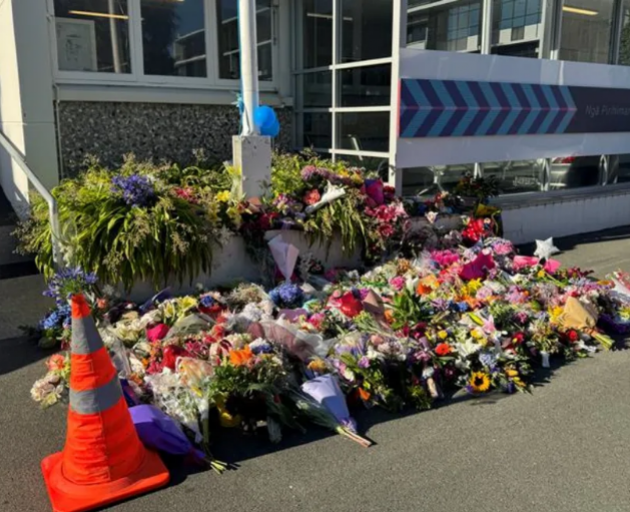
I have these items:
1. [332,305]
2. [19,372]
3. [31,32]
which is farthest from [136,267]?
[31,32]

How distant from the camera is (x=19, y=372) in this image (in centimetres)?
443

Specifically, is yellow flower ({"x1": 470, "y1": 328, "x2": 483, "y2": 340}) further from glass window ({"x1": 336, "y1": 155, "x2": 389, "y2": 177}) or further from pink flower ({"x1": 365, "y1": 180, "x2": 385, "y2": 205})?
glass window ({"x1": 336, "y1": 155, "x2": 389, "y2": 177})

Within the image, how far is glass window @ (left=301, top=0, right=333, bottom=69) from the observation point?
8609 millimetres

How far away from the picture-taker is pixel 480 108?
330 inches

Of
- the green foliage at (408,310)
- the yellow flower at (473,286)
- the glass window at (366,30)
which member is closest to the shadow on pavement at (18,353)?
the green foliage at (408,310)

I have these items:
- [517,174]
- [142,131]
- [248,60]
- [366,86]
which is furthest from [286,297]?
[517,174]

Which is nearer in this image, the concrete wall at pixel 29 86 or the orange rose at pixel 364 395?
the orange rose at pixel 364 395

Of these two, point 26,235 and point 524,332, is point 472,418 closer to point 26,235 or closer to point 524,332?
point 524,332

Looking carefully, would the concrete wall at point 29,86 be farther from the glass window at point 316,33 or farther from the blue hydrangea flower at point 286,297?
the glass window at point 316,33

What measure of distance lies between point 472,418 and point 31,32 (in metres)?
6.17

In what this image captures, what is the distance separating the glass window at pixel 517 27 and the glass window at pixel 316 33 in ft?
7.86

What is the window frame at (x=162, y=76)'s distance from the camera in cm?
735

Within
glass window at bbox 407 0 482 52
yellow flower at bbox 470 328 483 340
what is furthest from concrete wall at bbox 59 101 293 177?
yellow flower at bbox 470 328 483 340

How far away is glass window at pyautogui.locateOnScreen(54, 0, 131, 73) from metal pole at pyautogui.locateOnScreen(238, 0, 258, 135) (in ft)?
7.31
